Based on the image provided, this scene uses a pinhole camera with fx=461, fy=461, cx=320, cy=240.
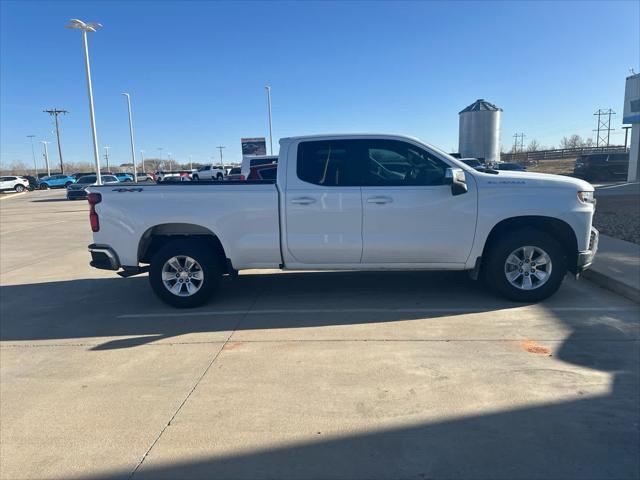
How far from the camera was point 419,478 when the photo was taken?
2.65m

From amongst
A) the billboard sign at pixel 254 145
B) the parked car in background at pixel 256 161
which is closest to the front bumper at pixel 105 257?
the parked car in background at pixel 256 161

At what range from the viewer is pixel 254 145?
47.2 m

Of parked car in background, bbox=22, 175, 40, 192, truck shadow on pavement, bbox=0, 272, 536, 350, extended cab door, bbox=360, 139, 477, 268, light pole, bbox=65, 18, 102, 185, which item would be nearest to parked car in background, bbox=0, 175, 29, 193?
parked car in background, bbox=22, 175, 40, 192

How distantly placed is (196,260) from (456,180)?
324cm

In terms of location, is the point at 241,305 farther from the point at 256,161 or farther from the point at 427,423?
the point at 256,161

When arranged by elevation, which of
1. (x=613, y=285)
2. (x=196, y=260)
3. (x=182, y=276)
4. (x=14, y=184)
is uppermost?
(x=14, y=184)

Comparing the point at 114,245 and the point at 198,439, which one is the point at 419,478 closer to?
the point at 198,439

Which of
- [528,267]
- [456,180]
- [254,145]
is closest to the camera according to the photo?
[456,180]

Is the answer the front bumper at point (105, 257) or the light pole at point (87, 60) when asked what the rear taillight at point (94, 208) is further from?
the light pole at point (87, 60)

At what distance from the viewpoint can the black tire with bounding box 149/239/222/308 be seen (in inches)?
225

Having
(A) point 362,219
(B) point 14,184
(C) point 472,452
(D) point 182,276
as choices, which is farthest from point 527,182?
(B) point 14,184

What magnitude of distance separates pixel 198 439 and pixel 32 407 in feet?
5.07

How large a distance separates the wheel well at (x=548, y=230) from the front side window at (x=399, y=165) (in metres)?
0.95

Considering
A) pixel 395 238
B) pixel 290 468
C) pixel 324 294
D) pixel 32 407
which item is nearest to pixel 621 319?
pixel 395 238
